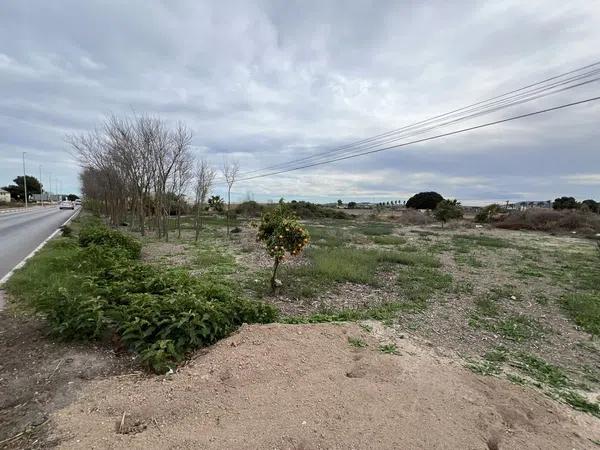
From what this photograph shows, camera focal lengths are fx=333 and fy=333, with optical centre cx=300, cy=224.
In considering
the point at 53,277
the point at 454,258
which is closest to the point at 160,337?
the point at 53,277

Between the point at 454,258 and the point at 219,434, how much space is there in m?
11.8

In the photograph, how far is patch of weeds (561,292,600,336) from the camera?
5602mm

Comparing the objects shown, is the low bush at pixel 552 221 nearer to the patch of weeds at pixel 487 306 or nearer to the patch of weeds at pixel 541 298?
the patch of weeds at pixel 541 298

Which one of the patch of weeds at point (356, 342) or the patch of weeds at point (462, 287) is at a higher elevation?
the patch of weeds at point (356, 342)

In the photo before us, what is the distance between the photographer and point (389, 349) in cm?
360

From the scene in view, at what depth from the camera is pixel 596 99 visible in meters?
8.02

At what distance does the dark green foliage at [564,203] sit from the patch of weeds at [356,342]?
4705 centimetres

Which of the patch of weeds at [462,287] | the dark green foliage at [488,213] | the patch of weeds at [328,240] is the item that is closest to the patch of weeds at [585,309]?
the patch of weeds at [462,287]

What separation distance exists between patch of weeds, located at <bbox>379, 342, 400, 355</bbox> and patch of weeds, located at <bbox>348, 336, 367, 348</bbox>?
19cm

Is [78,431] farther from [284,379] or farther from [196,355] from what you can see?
[284,379]

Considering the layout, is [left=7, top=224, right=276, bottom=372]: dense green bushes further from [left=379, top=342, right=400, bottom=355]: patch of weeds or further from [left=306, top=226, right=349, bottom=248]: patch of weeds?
[left=306, top=226, right=349, bottom=248]: patch of weeds

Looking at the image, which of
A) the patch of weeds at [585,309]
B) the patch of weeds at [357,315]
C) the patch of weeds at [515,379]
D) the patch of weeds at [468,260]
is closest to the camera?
the patch of weeds at [515,379]

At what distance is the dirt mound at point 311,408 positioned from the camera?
211cm

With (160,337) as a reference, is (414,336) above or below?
below
